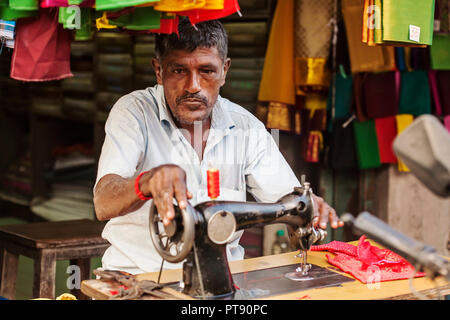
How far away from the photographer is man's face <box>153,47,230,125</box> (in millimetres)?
2510

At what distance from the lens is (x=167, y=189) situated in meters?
1.83

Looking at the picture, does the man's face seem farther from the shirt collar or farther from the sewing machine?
the sewing machine

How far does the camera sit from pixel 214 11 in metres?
2.27

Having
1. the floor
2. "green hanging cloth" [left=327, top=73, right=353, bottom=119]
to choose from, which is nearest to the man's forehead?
"green hanging cloth" [left=327, top=73, right=353, bottom=119]

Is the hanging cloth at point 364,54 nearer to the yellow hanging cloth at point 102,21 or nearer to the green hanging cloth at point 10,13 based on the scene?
the yellow hanging cloth at point 102,21

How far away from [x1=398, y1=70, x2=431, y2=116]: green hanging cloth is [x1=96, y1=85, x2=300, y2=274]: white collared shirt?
1.76 metres

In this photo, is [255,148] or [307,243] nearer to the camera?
[307,243]

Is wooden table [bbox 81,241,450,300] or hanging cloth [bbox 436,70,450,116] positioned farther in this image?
hanging cloth [bbox 436,70,450,116]

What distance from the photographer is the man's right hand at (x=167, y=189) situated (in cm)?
183

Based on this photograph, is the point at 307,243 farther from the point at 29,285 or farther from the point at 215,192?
the point at 29,285

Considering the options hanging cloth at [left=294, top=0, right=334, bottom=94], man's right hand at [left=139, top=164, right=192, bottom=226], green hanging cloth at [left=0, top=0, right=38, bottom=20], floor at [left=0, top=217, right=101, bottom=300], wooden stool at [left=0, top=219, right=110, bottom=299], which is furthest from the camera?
floor at [left=0, top=217, right=101, bottom=300]

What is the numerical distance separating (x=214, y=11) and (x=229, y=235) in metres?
0.77

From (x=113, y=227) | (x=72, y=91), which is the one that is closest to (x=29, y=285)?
(x=72, y=91)
